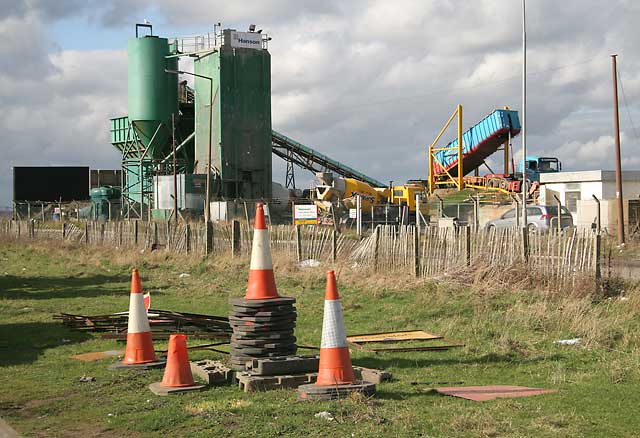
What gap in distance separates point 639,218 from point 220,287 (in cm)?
1915

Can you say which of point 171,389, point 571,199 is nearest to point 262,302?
point 171,389

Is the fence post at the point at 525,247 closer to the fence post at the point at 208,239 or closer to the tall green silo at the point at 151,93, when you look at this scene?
the fence post at the point at 208,239

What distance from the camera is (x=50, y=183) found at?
8812 cm

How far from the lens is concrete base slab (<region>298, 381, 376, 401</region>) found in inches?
328

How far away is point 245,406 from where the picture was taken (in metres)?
8.29

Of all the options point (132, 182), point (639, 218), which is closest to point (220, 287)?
point (639, 218)

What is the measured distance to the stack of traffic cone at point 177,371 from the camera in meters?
9.25

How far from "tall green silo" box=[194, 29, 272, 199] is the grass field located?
41212 mm

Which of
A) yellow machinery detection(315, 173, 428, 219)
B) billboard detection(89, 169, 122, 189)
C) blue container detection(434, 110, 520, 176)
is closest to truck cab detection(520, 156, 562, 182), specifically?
blue container detection(434, 110, 520, 176)

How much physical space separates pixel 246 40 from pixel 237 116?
6.03 m

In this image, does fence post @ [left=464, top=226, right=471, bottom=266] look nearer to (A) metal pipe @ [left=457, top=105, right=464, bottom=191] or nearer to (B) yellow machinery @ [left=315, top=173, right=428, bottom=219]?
(B) yellow machinery @ [left=315, top=173, right=428, bottom=219]

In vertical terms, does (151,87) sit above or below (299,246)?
above

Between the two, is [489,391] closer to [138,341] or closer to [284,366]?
[284,366]

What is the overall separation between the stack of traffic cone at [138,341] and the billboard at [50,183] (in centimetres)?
7933
